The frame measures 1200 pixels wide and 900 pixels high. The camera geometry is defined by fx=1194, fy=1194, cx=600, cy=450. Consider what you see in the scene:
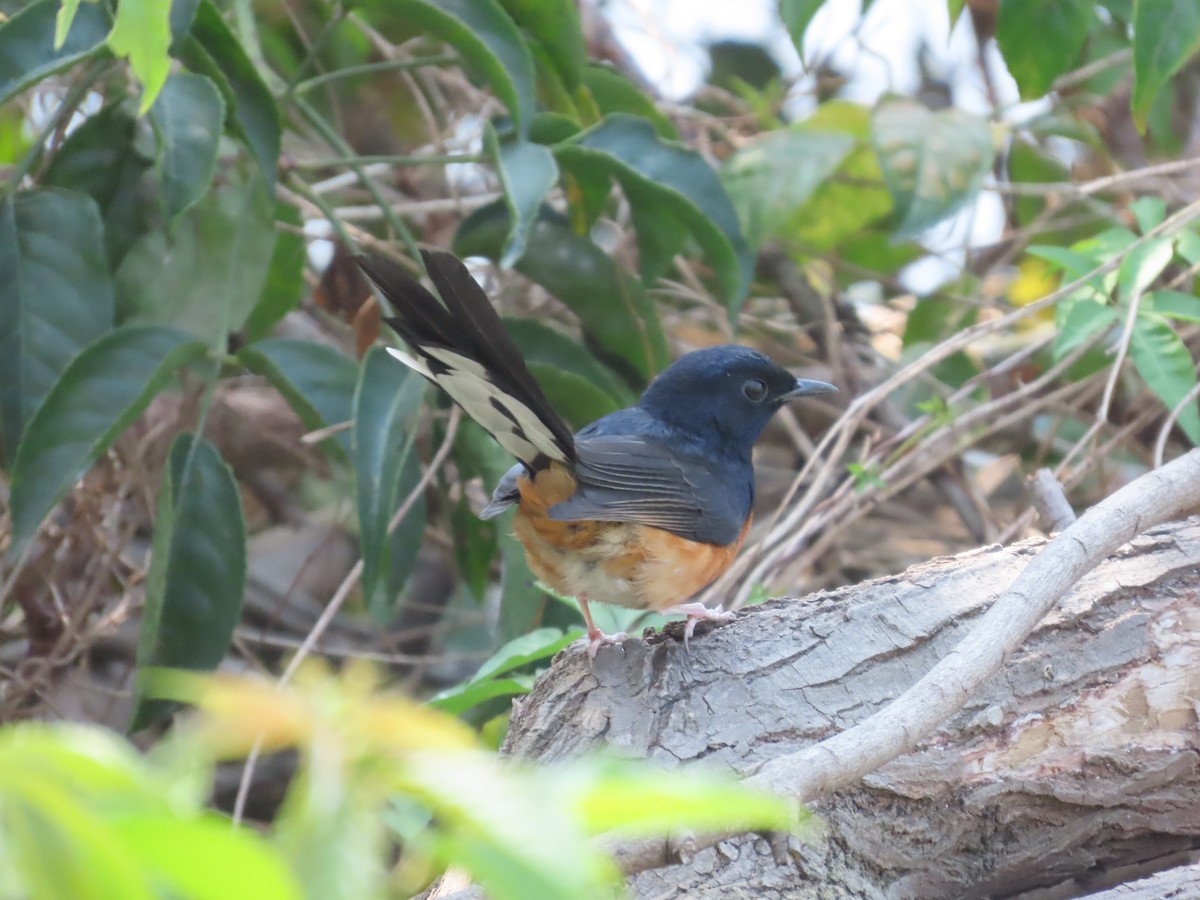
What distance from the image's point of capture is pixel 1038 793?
1.87m

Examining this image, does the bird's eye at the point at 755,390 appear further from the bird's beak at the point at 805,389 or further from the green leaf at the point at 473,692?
the green leaf at the point at 473,692

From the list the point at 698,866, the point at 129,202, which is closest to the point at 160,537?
the point at 129,202

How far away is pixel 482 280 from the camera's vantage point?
4098mm

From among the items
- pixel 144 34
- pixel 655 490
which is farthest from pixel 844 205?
pixel 144 34

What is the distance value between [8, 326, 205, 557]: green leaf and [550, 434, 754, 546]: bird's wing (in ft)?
3.29

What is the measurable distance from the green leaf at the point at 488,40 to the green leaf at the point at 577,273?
1.63 ft

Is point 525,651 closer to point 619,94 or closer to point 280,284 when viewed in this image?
point 280,284

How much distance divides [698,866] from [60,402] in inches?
69.9

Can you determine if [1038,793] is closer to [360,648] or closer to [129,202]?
[129,202]

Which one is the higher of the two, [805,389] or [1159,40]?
[1159,40]

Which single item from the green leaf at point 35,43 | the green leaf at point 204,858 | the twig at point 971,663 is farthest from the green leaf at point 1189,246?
the green leaf at point 204,858

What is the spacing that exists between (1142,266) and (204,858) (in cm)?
287

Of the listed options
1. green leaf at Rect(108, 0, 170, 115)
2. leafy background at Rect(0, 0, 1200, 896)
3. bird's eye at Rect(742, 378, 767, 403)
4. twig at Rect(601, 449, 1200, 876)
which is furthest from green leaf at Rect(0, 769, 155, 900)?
bird's eye at Rect(742, 378, 767, 403)

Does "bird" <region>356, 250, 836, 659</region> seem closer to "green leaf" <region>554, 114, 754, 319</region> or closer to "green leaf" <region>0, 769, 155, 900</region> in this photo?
"green leaf" <region>554, 114, 754, 319</region>
